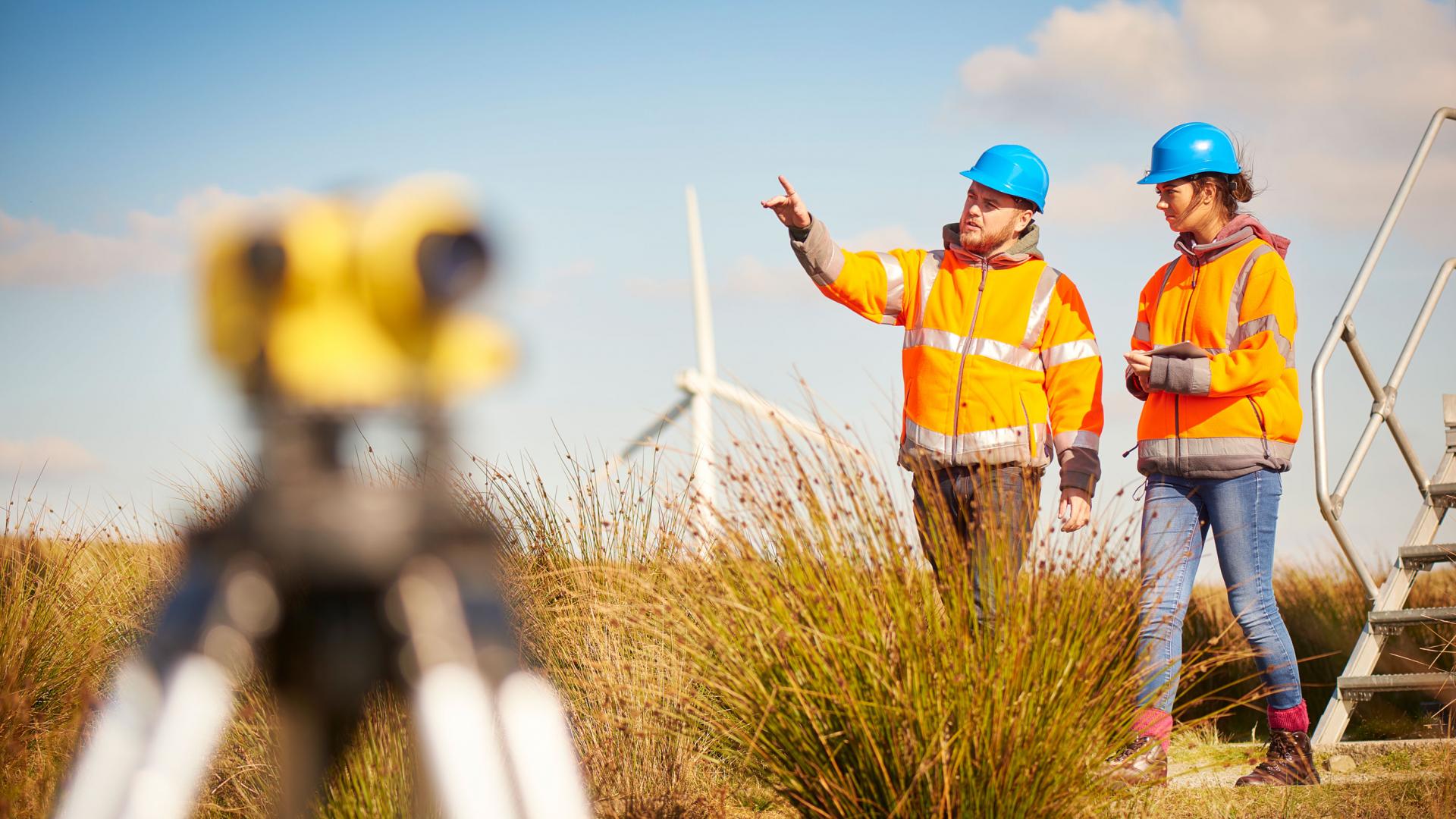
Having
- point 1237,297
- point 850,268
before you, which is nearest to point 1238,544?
point 1237,297

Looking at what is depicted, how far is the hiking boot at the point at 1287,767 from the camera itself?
3902 millimetres

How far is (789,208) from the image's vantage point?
12.1ft

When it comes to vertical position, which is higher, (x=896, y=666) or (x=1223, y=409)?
(x=1223, y=409)

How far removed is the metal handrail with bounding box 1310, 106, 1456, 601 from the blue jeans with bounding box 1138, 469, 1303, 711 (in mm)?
677

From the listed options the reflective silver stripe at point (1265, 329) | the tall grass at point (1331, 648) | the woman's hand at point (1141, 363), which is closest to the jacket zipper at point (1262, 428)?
the reflective silver stripe at point (1265, 329)

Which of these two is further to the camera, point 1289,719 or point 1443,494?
point 1443,494

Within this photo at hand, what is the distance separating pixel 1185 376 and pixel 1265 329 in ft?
1.10

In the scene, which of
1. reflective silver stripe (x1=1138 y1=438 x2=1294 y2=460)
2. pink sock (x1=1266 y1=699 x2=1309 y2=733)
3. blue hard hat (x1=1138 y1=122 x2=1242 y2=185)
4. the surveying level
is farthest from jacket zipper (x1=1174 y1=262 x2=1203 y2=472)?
the surveying level

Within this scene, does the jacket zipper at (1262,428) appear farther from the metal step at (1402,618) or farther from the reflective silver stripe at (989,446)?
the metal step at (1402,618)

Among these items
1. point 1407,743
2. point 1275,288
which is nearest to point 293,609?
point 1275,288

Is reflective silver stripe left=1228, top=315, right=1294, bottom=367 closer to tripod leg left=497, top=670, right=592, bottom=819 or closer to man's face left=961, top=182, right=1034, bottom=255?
man's face left=961, top=182, right=1034, bottom=255

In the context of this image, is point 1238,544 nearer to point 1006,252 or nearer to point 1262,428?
point 1262,428

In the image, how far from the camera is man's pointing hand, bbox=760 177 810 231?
366 cm

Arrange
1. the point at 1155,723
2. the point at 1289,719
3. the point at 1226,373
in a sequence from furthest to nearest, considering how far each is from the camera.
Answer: the point at 1289,719 → the point at 1226,373 → the point at 1155,723
